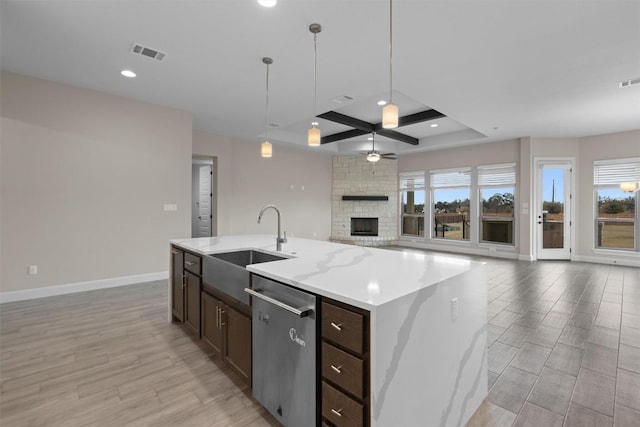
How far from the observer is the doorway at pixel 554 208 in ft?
21.8

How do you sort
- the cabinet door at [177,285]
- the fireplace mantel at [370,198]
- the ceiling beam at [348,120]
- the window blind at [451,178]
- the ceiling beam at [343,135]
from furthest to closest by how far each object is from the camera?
the fireplace mantel at [370,198] < the window blind at [451,178] < the ceiling beam at [343,135] < the ceiling beam at [348,120] < the cabinet door at [177,285]

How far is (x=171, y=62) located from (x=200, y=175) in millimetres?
4648

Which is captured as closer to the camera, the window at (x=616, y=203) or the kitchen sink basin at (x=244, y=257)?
the kitchen sink basin at (x=244, y=257)

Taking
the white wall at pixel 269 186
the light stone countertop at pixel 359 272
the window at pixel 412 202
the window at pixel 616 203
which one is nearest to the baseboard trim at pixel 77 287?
the white wall at pixel 269 186

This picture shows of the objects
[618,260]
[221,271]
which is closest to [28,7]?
[221,271]

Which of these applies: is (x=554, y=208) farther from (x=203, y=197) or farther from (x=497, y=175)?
(x=203, y=197)

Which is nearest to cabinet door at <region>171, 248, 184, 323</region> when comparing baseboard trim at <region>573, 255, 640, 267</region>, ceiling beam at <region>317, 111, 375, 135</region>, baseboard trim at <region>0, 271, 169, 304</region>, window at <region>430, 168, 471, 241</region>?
baseboard trim at <region>0, 271, 169, 304</region>

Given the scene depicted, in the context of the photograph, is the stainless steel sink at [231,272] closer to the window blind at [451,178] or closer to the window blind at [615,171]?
the window blind at [451,178]

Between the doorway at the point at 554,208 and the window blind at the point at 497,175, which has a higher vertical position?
the window blind at the point at 497,175

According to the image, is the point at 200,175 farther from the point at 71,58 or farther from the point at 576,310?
the point at 576,310

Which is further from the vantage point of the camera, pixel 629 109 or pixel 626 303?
pixel 629 109

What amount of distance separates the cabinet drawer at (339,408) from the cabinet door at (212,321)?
3.61 ft

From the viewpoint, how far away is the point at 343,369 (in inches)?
47.6

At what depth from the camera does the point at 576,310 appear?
11.2 feet
